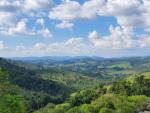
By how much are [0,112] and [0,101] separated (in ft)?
14.1

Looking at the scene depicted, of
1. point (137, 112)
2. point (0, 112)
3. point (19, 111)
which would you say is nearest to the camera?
point (0, 112)

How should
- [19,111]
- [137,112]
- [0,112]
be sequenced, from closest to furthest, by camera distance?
1. [0,112]
2. [19,111]
3. [137,112]

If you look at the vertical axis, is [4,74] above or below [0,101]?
above

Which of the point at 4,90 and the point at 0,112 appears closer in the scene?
the point at 0,112

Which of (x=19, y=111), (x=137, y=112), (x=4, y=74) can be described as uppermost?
(x=4, y=74)

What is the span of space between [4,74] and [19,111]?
12560 mm

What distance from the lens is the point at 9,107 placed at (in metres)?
91.4

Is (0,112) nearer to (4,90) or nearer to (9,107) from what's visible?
(9,107)

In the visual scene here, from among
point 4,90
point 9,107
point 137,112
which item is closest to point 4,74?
point 4,90

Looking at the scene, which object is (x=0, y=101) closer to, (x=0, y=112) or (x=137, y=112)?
(x=0, y=112)

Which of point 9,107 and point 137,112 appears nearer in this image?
point 9,107

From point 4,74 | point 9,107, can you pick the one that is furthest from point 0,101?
point 4,74

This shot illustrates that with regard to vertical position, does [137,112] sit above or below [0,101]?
below

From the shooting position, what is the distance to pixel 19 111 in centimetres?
9325
